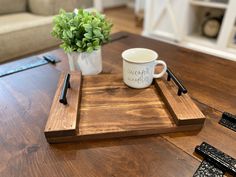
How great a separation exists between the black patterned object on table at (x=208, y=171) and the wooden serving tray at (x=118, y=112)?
0.32 feet

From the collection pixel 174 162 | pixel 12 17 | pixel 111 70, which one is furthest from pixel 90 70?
pixel 12 17

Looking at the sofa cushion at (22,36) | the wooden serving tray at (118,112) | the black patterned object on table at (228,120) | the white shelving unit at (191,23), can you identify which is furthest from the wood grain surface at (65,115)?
the white shelving unit at (191,23)

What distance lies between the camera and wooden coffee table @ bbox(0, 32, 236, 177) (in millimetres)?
387

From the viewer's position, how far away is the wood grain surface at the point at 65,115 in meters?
0.43

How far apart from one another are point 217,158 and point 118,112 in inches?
9.5

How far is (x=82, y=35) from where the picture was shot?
24.0 inches

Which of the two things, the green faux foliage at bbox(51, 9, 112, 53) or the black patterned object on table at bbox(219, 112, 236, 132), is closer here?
the black patterned object on table at bbox(219, 112, 236, 132)

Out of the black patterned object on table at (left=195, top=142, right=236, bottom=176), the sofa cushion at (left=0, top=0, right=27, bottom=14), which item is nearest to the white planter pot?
the black patterned object on table at (left=195, top=142, right=236, bottom=176)

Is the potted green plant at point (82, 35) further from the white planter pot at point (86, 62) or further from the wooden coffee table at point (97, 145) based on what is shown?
the wooden coffee table at point (97, 145)

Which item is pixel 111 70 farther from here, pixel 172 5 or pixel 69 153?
pixel 172 5

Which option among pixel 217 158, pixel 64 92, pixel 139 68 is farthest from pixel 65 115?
pixel 217 158

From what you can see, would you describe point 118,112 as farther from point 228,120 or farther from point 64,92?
point 228,120

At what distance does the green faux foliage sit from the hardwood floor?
6.52ft

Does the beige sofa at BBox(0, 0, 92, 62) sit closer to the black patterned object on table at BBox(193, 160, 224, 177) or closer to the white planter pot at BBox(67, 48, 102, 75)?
the white planter pot at BBox(67, 48, 102, 75)
